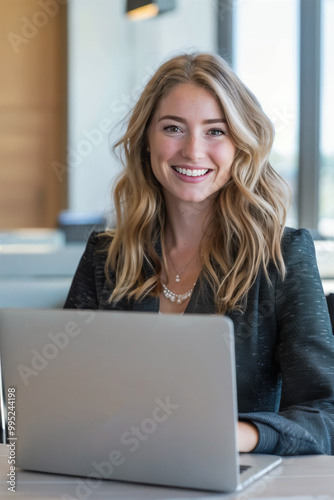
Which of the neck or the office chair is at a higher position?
the neck

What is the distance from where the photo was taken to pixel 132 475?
105 centimetres

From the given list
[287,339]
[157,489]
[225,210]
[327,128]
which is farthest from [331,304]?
[327,128]

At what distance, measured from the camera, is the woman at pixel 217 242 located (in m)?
1.59

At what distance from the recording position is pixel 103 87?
7.12 metres

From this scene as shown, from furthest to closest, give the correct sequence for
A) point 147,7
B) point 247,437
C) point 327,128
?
1. point 327,128
2. point 147,7
3. point 247,437

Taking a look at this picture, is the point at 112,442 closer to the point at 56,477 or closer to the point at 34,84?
the point at 56,477

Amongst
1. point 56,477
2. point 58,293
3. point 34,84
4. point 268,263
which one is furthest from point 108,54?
point 56,477

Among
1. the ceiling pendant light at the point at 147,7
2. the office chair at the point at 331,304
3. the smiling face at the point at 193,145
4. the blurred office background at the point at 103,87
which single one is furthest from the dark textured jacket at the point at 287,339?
the blurred office background at the point at 103,87

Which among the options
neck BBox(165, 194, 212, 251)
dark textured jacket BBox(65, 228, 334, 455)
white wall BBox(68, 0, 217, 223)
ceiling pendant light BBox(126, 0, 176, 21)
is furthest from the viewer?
white wall BBox(68, 0, 217, 223)

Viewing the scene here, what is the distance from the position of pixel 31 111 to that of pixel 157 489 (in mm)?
7046

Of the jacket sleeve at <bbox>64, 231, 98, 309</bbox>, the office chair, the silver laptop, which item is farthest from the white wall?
the silver laptop

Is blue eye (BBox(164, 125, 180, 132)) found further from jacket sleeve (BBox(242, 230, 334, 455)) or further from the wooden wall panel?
the wooden wall panel

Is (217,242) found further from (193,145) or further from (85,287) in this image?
(85,287)

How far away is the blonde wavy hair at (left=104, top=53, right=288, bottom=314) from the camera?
5.60 ft
